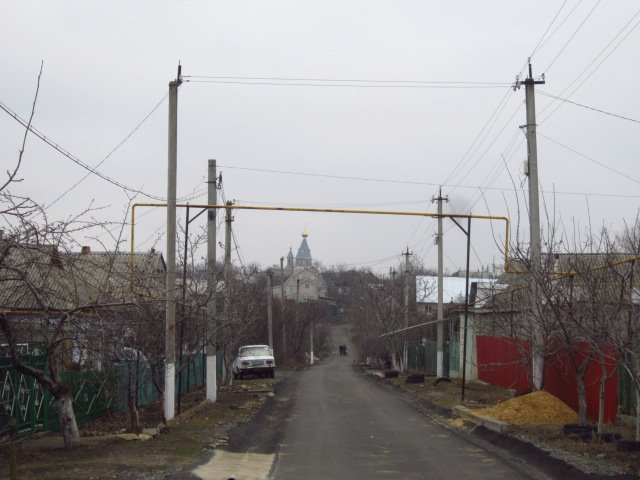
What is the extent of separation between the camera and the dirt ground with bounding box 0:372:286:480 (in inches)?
423

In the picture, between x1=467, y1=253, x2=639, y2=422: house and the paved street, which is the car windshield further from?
x1=467, y1=253, x2=639, y2=422: house

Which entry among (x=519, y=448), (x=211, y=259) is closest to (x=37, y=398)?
(x=519, y=448)

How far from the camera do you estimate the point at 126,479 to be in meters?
10.3

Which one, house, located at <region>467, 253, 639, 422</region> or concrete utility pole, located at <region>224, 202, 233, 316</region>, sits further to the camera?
concrete utility pole, located at <region>224, 202, 233, 316</region>

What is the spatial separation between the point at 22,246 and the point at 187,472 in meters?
4.01

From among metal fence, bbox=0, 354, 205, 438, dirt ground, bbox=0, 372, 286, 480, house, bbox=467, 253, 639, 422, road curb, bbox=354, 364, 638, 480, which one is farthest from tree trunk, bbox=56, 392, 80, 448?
house, bbox=467, 253, 639, 422

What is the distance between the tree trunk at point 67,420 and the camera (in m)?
12.4

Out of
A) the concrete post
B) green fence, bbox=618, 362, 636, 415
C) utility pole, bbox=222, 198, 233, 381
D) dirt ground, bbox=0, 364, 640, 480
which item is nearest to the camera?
dirt ground, bbox=0, 364, 640, 480

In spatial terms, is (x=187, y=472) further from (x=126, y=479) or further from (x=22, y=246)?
(x=22, y=246)

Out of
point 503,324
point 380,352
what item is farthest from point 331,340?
point 503,324

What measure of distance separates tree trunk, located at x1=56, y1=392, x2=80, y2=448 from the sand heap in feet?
29.5

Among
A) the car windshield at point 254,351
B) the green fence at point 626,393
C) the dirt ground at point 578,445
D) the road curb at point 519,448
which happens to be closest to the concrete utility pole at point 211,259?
the road curb at point 519,448

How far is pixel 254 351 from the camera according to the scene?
44.8 metres

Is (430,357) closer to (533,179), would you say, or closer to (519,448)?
(533,179)
